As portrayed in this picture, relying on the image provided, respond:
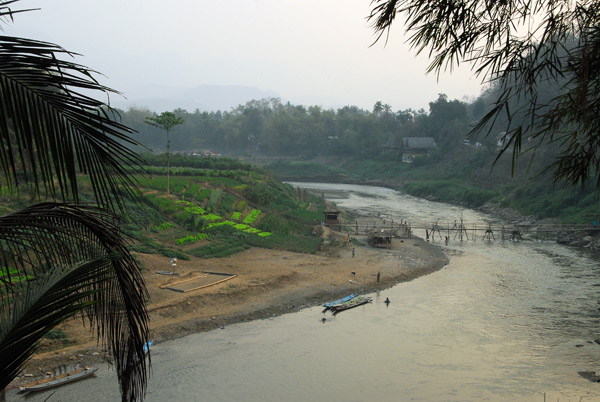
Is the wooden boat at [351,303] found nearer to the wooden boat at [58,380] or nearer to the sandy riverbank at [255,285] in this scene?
the sandy riverbank at [255,285]

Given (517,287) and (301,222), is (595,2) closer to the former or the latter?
(517,287)

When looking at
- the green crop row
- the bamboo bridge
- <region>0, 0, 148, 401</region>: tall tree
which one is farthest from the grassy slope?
<region>0, 0, 148, 401</region>: tall tree

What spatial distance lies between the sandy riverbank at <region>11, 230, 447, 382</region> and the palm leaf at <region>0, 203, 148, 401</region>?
10.6 m

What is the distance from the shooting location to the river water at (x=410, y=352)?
13.5 meters

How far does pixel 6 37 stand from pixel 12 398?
40.3 feet

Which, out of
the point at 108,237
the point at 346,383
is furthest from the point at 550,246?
the point at 108,237

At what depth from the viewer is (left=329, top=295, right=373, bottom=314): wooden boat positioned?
776 inches

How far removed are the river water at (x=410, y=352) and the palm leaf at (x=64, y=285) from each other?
33.8ft

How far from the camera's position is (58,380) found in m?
12.9

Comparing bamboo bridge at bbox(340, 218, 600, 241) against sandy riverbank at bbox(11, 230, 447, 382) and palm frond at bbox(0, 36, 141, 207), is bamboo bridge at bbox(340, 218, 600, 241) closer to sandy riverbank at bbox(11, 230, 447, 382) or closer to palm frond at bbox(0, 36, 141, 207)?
sandy riverbank at bbox(11, 230, 447, 382)

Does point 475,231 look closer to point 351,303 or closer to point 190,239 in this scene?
point 351,303

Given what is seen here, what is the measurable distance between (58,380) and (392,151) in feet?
226

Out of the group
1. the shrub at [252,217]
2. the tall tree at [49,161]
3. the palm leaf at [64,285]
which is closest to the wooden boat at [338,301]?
the shrub at [252,217]

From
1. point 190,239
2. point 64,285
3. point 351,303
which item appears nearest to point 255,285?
point 351,303
